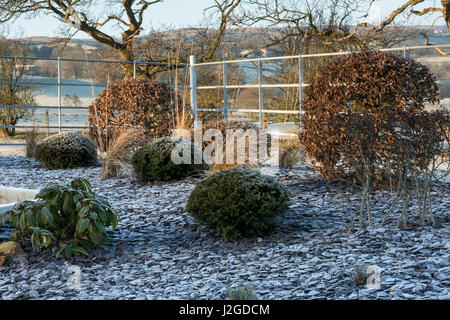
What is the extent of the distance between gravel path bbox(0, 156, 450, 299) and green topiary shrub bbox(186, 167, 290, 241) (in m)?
0.11

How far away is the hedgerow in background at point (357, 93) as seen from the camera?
512 cm

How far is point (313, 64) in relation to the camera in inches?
427

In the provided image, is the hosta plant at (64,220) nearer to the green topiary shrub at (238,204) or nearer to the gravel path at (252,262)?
the gravel path at (252,262)

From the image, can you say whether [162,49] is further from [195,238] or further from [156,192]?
[195,238]

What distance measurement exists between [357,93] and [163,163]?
7.25 ft

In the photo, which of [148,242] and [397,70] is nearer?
[148,242]

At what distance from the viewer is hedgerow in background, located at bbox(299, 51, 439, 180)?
16.8 ft

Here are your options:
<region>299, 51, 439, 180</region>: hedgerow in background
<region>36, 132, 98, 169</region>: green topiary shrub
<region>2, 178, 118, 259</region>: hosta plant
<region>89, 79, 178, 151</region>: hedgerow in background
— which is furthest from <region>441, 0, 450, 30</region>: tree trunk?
<region>2, 178, 118, 259</region>: hosta plant

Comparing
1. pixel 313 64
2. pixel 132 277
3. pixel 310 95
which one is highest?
pixel 313 64

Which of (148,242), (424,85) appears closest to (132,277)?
(148,242)

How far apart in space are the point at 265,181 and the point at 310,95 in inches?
71.1

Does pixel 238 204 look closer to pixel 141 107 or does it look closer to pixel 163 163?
pixel 163 163

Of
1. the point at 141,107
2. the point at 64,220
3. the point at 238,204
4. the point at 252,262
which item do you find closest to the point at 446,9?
the point at 141,107
